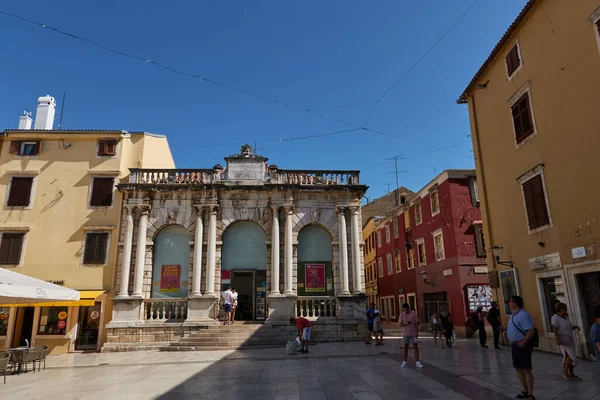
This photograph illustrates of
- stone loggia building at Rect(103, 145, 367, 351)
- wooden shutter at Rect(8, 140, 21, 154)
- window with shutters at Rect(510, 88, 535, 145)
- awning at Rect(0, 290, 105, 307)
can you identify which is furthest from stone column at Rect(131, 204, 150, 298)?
window with shutters at Rect(510, 88, 535, 145)

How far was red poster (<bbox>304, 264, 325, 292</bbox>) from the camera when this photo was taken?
66.3 feet

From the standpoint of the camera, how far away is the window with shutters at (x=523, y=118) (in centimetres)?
1445

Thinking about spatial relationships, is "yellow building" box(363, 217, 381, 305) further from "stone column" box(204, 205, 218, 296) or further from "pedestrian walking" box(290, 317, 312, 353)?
"pedestrian walking" box(290, 317, 312, 353)

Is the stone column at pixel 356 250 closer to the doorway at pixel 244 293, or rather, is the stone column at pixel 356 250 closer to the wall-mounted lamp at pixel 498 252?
the doorway at pixel 244 293

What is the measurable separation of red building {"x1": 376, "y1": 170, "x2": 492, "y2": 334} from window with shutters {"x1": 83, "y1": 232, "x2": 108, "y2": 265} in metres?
18.7

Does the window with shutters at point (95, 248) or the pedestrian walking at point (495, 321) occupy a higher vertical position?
the window with shutters at point (95, 248)

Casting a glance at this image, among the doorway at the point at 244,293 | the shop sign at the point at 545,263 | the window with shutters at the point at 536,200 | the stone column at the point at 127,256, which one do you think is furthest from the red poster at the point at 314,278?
the window with shutters at the point at 536,200

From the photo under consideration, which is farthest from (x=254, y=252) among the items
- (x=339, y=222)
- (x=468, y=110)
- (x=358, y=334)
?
(x=468, y=110)

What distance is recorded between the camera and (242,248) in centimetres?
2064

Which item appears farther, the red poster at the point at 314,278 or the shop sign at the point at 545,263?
the red poster at the point at 314,278

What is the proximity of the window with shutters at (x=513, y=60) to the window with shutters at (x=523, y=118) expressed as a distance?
49.6 inches

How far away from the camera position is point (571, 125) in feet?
40.4

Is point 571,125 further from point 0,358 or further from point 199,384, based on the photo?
point 0,358

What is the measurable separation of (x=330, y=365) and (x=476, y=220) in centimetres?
1509
